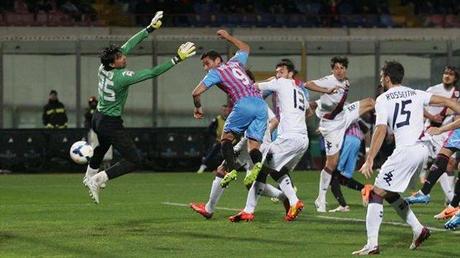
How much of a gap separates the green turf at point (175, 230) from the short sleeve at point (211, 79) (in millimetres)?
1921

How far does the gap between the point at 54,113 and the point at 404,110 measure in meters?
20.4

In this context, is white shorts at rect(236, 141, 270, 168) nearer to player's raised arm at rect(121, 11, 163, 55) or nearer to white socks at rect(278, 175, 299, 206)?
white socks at rect(278, 175, 299, 206)

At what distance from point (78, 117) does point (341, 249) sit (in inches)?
819

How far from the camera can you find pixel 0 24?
37469 mm

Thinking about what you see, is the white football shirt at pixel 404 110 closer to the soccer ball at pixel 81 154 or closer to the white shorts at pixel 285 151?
the white shorts at pixel 285 151

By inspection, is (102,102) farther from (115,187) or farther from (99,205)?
(115,187)

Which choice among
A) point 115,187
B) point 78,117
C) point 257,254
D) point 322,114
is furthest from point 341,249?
point 78,117

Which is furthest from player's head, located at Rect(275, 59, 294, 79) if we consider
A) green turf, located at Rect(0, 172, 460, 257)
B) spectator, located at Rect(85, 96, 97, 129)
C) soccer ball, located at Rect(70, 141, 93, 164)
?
spectator, located at Rect(85, 96, 97, 129)

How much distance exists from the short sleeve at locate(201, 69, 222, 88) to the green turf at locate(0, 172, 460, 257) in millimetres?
1921

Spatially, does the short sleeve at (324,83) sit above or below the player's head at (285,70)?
below

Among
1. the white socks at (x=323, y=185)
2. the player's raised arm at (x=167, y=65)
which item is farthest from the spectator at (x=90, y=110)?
the player's raised arm at (x=167, y=65)

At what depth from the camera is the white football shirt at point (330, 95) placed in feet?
64.6

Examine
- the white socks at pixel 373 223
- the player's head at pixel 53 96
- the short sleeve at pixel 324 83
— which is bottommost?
the player's head at pixel 53 96

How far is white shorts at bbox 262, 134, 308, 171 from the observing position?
1784 centimetres
